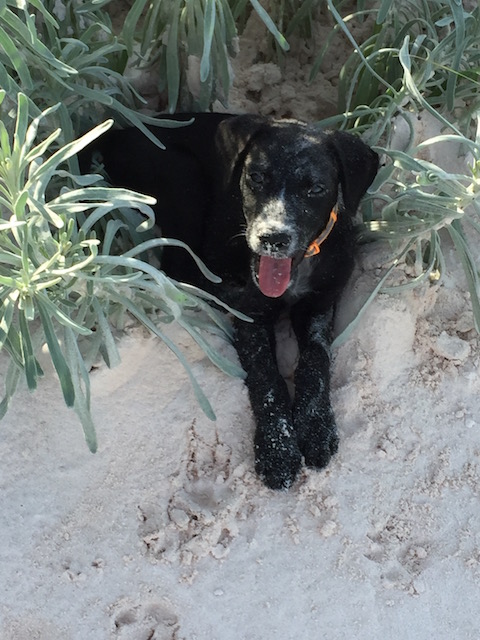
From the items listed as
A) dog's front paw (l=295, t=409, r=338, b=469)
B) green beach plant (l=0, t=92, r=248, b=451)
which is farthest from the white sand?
green beach plant (l=0, t=92, r=248, b=451)

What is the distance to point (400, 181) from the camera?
210 centimetres

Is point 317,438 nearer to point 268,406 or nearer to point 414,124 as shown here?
point 268,406

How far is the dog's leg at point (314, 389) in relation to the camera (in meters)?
1.89

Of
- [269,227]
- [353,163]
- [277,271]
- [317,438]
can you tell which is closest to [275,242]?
[269,227]

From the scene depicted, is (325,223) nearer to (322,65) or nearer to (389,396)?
(389,396)

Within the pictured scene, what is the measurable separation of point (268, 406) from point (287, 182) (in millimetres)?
564

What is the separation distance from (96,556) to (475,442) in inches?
37.9

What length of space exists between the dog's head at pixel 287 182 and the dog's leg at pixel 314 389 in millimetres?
165

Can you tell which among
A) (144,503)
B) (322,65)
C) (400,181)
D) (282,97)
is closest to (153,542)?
(144,503)

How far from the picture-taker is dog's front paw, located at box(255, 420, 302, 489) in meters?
1.84

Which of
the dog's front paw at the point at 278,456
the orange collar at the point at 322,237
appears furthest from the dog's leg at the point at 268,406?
the orange collar at the point at 322,237

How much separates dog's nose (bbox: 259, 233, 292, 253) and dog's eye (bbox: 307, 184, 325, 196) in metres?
0.16

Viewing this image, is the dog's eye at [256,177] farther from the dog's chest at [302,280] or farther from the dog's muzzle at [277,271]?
the dog's chest at [302,280]

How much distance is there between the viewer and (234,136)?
2.02 metres
